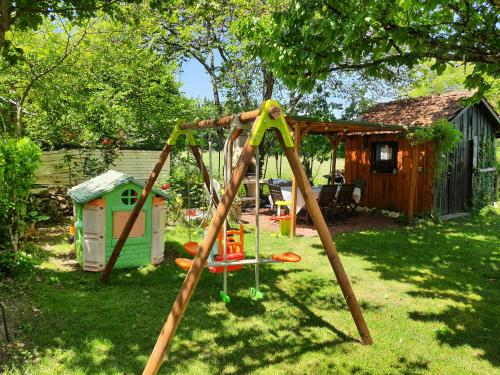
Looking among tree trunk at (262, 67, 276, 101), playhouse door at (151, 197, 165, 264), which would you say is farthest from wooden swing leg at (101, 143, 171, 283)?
tree trunk at (262, 67, 276, 101)

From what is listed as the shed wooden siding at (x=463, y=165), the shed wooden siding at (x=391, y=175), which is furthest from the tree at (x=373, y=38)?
the shed wooden siding at (x=463, y=165)

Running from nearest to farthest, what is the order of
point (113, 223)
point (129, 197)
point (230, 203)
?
point (230, 203) → point (113, 223) → point (129, 197)

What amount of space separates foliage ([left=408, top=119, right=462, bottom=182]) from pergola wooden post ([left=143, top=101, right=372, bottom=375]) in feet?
25.5

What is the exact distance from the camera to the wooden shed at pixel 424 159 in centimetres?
1183

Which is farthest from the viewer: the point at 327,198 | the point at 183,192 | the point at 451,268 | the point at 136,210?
the point at 183,192

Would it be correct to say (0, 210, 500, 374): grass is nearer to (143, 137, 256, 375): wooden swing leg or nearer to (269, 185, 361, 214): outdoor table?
(143, 137, 256, 375): wooden swing leg

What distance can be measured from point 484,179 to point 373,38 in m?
11.4

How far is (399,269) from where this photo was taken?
6.57m

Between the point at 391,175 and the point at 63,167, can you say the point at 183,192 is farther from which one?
the point at 391,175

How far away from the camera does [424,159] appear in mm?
11734

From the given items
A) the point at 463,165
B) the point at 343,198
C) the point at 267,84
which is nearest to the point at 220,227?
the point at 343,198

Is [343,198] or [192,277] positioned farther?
[343,198]

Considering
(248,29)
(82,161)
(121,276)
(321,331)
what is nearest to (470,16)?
(248,29)

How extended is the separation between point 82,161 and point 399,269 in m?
8.81
